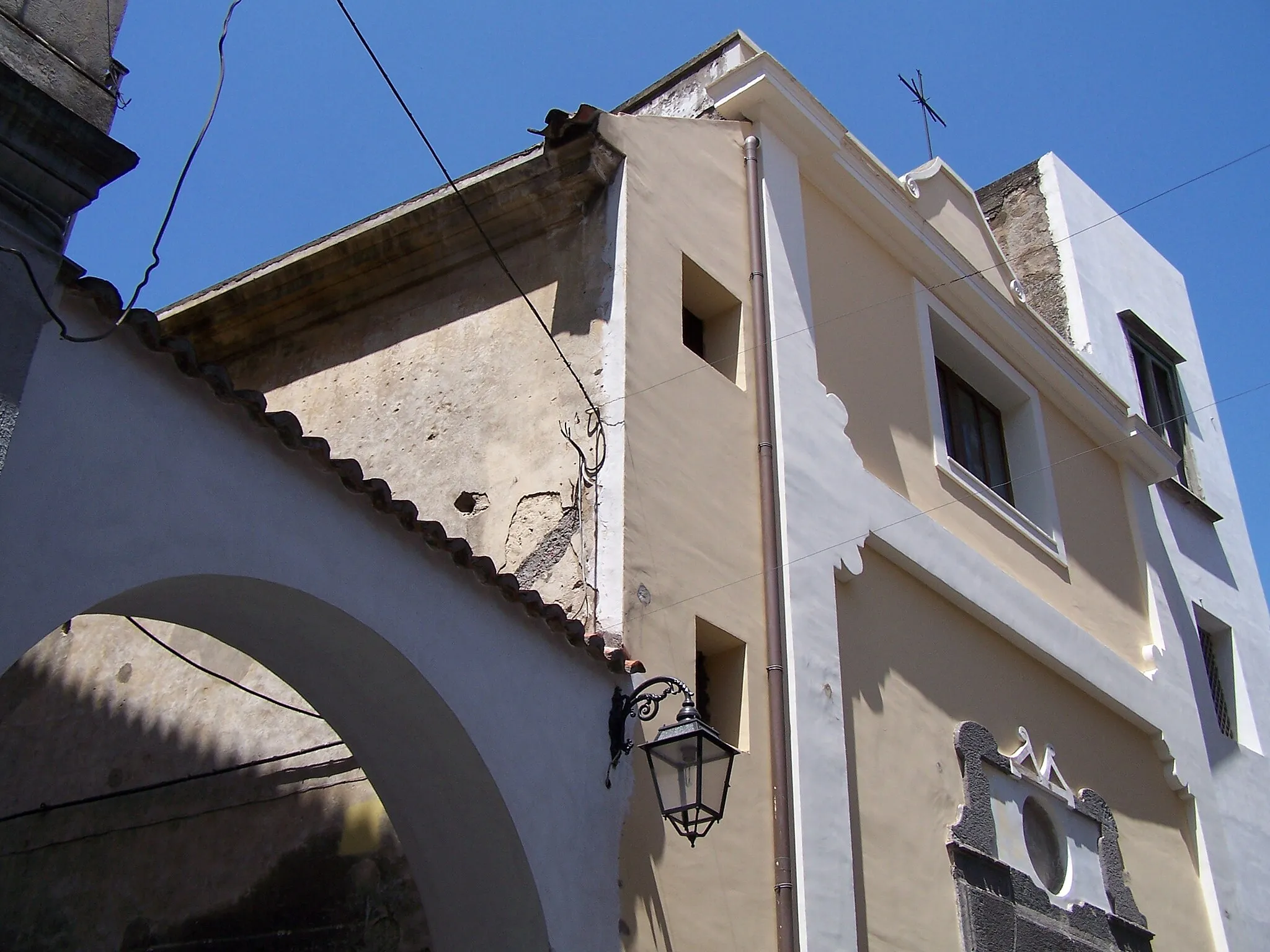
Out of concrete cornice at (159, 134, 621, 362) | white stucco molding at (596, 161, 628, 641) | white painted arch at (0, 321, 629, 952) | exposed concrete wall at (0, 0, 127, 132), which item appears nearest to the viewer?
white painted arch at (0, 321, 629, 952)

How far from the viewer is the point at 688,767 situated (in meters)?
5.50

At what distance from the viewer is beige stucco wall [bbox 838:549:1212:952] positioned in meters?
7.20

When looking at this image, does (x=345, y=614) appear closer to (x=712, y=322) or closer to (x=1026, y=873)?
(x=712, y=322)

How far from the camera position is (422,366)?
8148mm

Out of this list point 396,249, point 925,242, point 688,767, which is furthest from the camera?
point 925,242

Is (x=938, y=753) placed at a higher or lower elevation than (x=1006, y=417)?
lower

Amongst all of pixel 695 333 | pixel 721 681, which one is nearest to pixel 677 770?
pixel 721 681

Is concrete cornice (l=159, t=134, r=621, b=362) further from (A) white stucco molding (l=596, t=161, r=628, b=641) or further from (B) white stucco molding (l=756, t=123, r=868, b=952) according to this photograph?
(B) white stucco molding (l=756, t=123, r=868, b=952)

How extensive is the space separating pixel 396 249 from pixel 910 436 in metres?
3.59

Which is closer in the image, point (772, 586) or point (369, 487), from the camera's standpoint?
point (369, 487)

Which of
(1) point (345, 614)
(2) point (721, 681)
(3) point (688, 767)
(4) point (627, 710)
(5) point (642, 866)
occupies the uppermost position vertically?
(2) point (721, 681)

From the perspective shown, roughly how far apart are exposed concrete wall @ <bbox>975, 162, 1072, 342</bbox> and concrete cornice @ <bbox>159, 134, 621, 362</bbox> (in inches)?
308

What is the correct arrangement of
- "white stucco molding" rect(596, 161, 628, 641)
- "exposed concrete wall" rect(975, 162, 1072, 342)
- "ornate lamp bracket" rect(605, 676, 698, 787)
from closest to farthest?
1. "ornate lamp bracket" rect(605, 676, 698, 787)
2. "white stucco molding" rect(596, 161, 628, 641)
3. "exposed concrete wall" rect(975, 162, 1072, 342)

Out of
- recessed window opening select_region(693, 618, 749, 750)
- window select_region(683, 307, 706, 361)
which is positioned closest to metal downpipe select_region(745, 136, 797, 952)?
recessed window opening select_region(693, 618, 749, 750)
